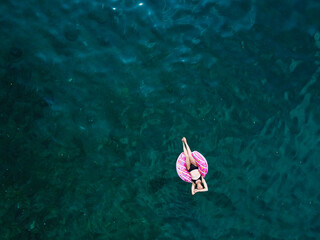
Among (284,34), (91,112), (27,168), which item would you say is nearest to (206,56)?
(284,34)

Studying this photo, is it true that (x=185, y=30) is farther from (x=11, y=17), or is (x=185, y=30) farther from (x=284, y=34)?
(x=11, y=17)

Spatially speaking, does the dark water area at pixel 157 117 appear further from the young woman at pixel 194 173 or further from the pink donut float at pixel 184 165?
the young woman at pixel 194 173

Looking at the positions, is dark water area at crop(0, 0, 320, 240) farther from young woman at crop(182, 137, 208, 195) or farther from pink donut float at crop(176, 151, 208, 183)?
young woman at crop(182, 137, 208, 195)

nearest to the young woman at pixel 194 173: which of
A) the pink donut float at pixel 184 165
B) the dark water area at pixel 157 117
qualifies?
the pink donut float at pixel 184 165

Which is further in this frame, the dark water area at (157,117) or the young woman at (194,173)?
the dark water area at (157,117)

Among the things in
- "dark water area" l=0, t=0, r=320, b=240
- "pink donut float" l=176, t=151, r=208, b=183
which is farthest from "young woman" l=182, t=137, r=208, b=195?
"dark water area" l=0, t=0, r=320, b=240

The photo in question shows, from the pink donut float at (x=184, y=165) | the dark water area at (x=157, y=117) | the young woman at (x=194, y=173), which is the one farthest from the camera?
the dark water area at (x=157, y=117)
